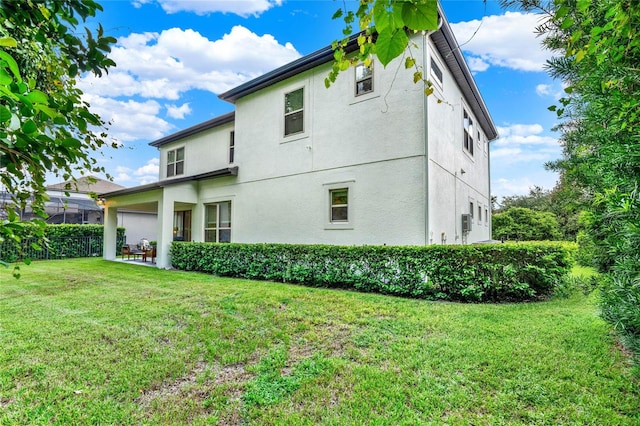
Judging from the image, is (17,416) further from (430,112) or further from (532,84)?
(532,84)

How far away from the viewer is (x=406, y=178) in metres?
8.59

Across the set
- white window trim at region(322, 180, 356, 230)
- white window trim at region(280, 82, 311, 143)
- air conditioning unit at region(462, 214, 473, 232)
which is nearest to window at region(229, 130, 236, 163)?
white window trim at region(280, 82, 311, 143)

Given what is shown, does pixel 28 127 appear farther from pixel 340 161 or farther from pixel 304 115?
pixel 304 115

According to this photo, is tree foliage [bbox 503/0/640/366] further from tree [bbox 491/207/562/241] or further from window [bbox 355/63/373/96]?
tree [bbox 491/207/562/241]

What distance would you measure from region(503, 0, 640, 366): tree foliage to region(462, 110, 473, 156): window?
9.73 metres

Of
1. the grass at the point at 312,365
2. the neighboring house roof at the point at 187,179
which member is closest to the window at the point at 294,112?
the neighboring house roof at the point at 187,179

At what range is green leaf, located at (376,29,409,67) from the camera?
141 cm

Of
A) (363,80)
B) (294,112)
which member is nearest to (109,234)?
(294,112)

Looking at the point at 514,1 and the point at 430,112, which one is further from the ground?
the point at 430,112

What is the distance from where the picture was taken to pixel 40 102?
1.15 metres

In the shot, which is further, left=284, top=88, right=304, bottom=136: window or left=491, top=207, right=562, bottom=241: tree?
left=491, top=207, right=562, bottom=241: tree

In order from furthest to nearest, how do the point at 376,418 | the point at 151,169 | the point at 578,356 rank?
the point at 151,169, the point at 578,356, the point at 376,418

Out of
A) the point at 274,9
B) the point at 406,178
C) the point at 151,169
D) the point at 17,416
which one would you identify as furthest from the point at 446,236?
the point at 151,169

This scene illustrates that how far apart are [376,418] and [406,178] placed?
22.2 feet
